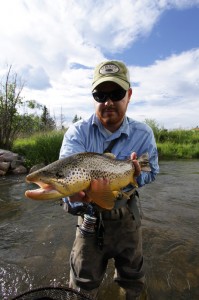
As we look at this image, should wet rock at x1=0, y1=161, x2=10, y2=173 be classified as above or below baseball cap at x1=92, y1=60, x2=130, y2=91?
below

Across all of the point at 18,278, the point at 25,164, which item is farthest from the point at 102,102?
the point at 25,164

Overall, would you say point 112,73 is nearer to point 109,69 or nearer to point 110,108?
point 109,69

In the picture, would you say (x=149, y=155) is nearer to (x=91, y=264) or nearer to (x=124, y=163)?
(x=124, y=163)

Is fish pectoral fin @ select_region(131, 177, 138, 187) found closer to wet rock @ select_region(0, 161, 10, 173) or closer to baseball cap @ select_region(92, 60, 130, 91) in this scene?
baseball cap @ select_region(92, 60, 130, 91)

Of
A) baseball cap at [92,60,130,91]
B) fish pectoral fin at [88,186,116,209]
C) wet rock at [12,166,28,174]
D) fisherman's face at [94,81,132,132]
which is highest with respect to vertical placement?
baseball cap at [92,60,130,91]

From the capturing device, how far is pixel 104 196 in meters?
2.40

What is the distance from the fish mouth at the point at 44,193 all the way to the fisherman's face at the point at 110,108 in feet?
3.77

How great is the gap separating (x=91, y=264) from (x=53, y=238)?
307 centimetres

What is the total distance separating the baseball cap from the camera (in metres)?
2.93

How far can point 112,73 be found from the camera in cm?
295

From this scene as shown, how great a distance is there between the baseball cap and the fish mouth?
131 cm

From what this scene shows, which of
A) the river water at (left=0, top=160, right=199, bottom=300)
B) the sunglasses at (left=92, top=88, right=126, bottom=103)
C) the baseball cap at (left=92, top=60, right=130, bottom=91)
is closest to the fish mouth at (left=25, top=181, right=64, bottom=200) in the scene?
the sunglasses at (left=92, top=88, right=126, bottom=103)

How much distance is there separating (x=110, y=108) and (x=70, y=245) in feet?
11.8

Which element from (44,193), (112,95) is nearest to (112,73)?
(112,95)
